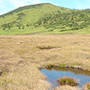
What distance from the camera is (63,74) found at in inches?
674

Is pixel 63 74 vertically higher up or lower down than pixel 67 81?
lower down

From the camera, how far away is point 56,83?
1399 centimetres

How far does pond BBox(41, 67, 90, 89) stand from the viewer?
14578mm

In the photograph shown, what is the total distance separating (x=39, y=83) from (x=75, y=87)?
11.2ft

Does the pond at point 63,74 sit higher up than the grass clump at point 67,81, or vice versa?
the grass clump at point 67,81

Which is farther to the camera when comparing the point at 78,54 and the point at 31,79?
the point at 78,54

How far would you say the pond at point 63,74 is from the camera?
47.8 feet

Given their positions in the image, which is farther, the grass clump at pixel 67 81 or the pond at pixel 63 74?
the pond at pixel 63 74

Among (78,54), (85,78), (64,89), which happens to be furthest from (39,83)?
(78,54)

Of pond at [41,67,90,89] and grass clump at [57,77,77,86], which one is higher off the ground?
grass clump at [57,77,77,86]

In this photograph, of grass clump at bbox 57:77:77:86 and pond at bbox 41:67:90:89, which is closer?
grass clump at bbox 57:77:77:86

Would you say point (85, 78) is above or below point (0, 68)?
below

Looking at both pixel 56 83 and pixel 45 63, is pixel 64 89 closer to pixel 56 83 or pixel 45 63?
pixel 56 83

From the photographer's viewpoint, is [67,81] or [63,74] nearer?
[67,81]
